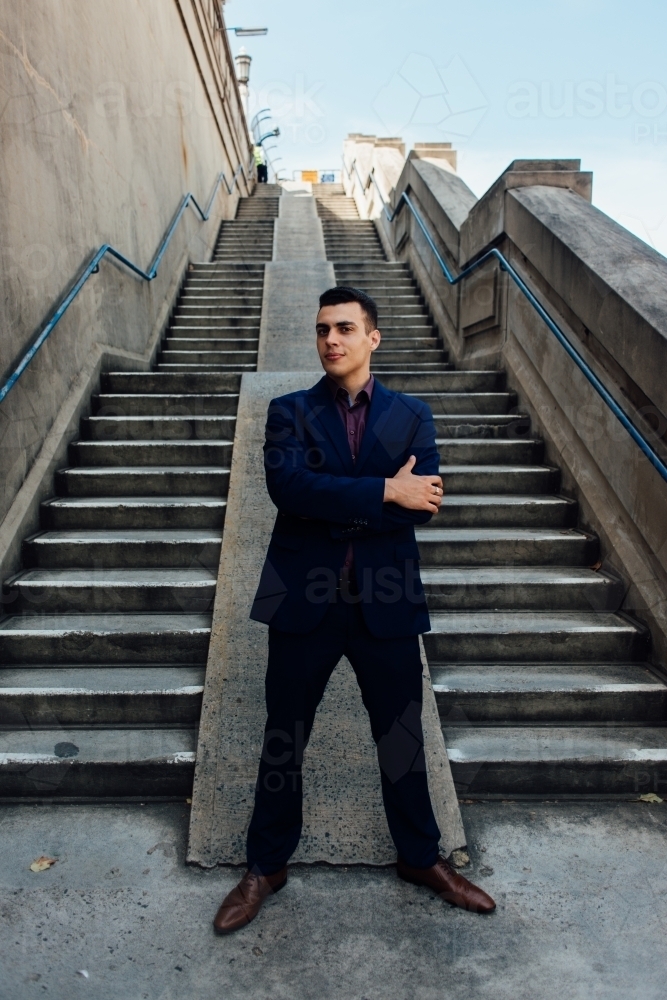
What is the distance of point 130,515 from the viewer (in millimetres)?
4270

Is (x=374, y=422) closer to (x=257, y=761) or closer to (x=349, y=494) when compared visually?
(x=349, y=494)

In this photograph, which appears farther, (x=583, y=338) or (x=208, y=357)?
(x=208, y=357)

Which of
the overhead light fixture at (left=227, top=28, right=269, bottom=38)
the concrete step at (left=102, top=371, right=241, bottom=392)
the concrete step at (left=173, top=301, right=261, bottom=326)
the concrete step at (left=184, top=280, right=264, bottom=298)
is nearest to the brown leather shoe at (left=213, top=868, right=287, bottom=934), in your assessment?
the concrete step at (left=102, top=371, right=241, bottom=392)

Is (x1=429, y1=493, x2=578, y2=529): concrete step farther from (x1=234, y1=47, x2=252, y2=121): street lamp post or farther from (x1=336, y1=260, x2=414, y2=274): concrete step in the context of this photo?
(x1=234, y1=47, x2=252, y2=121): street lamp post

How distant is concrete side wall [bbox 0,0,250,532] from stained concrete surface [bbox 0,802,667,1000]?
2102mm

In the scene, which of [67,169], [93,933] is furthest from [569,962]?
[67,169]

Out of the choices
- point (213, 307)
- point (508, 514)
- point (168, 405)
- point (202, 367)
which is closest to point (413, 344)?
point (202, 367)

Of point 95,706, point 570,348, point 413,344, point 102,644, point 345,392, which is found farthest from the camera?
point 413,344

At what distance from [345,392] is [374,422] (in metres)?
0.15

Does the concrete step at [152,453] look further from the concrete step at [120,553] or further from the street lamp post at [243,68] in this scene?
the street lamp post at [243,68]

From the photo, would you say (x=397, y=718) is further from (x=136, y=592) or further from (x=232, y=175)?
(x=232, y=175)

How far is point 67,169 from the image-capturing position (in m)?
4.88

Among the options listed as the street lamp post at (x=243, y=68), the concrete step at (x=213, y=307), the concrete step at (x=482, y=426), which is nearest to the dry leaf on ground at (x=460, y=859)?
the concrete step at (x=482, y=426)

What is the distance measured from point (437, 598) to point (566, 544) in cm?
84
